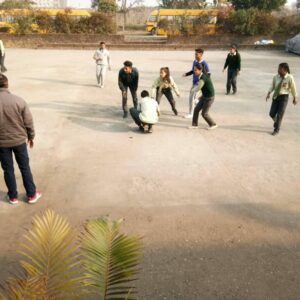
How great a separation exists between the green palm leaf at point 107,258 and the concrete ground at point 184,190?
4.76 ft

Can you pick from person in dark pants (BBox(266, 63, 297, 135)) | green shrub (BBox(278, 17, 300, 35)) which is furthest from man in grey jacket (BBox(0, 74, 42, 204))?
green shrub (BBox(278, 17, 300, 35))

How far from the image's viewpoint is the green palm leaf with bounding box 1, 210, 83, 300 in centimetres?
180

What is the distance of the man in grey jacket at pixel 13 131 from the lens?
4.21 meters

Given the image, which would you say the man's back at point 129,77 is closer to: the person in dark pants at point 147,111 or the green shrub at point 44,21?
the person in dark pants at point 147,111

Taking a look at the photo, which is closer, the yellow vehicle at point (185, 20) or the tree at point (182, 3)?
the yellow vehicle at point (185, 20)

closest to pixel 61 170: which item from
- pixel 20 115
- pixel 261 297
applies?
pixel 20 115

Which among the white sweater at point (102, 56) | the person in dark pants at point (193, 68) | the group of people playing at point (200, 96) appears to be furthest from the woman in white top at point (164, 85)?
the white sweater at point (102, 56)

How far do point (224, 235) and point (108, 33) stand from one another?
2514 cm

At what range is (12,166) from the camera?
455cm

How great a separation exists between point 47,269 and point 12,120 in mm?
2798

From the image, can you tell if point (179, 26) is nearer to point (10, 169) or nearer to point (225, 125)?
point (225, 125)

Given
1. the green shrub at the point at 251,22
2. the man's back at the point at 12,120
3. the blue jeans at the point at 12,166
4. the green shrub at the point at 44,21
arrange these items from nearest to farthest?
the man's back at the point at 12,120 → the blue jeans at the point at 12,166 → the green shrub at the point at 251,22 → the green shrub at the point at 44,21

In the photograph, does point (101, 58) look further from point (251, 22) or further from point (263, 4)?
point (263, 4)

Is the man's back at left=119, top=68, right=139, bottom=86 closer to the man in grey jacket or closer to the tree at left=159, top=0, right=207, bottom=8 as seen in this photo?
the man in grey jacket
